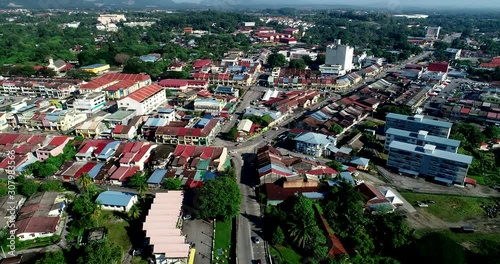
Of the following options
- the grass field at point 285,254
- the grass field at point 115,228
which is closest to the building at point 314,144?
the grass field at point 285,254

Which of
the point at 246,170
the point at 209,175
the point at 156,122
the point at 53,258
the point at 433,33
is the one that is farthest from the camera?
the point at 433,33

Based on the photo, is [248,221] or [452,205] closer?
[248,221]

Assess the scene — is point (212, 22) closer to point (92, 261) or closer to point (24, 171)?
point (24, 171)

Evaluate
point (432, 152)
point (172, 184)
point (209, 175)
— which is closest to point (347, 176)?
point (432, 152)

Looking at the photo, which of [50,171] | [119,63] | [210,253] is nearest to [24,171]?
[50,171]

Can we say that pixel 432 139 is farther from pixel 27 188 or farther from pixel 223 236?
pixel 27 188

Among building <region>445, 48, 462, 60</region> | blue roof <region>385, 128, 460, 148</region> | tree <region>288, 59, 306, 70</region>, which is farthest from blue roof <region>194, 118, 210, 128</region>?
building <region>445, 48, 462, 60</region>
